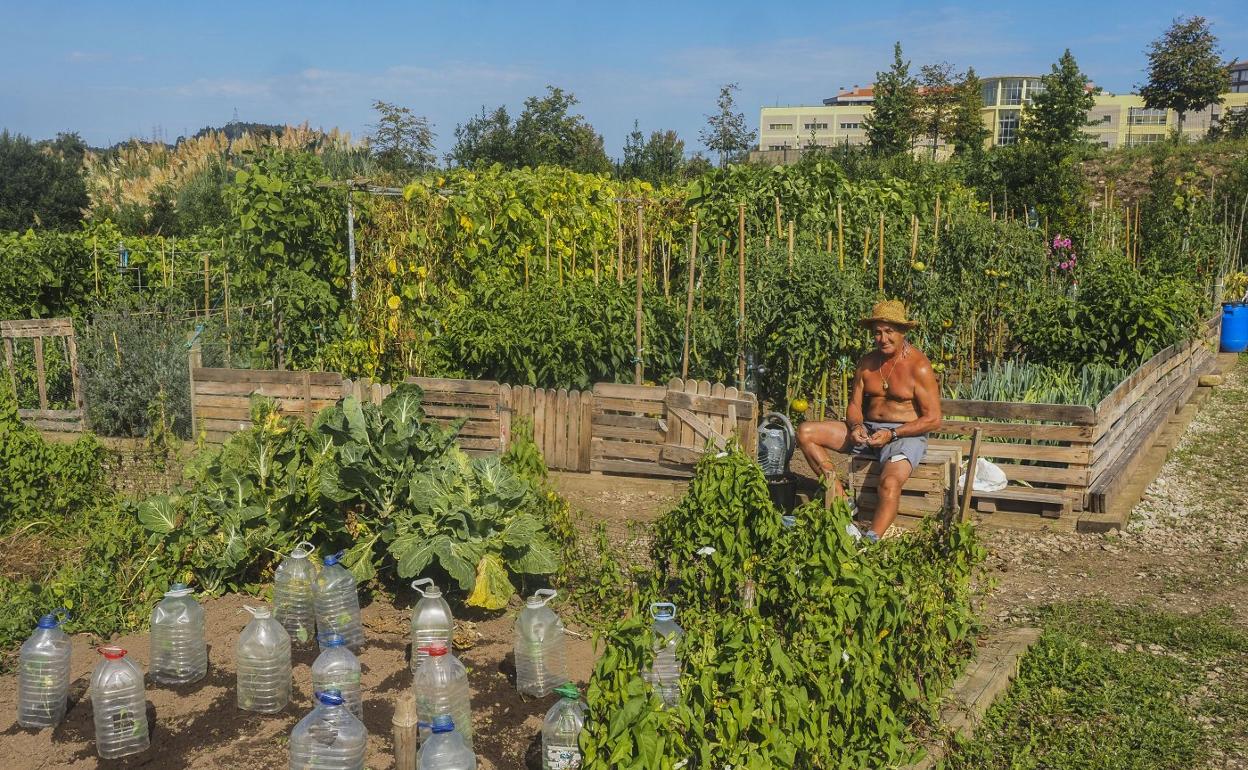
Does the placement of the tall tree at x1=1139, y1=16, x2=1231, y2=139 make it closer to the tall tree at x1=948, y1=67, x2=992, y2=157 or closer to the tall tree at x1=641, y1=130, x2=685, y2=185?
the tall tree at x1=948, y1=67, x2=992, y2=157

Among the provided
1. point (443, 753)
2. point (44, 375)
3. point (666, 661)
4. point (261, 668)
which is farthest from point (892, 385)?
point (44, 375)

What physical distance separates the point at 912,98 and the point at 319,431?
3481 centimetres

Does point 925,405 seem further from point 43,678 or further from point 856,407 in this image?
point 43,678

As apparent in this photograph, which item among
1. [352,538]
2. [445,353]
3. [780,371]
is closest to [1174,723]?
[352,538]

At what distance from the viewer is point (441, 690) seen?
445cm

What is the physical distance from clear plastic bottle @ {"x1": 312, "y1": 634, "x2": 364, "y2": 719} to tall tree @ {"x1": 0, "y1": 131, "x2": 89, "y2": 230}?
23961mm

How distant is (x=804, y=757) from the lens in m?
3.70

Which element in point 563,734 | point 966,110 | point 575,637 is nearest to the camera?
point 563,734

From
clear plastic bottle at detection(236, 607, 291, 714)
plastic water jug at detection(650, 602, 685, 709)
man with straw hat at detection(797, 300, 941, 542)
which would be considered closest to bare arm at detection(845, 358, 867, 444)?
man with straw hat at detection(797, 300, 941, 542)

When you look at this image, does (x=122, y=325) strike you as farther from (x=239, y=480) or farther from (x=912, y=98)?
(x=912, y=98)

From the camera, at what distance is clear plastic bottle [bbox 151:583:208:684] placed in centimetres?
508

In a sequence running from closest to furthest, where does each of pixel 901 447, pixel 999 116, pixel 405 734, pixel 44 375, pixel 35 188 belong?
pixel 405 734, pixel 901 447, pixel 44 375, pixel 35 188, pixel 999 116

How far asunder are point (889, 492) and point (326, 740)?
14.6 feet

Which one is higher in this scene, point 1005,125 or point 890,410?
point 1005,125
